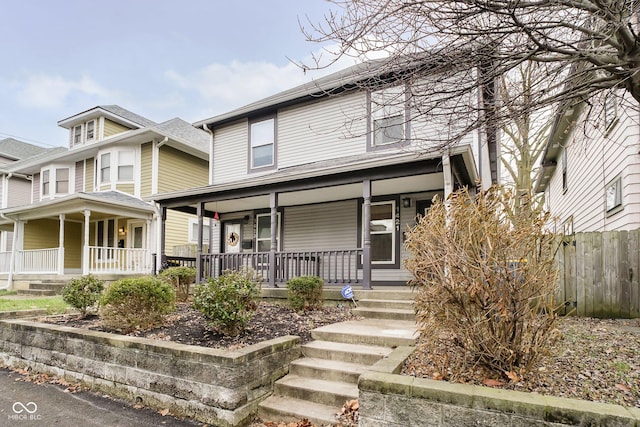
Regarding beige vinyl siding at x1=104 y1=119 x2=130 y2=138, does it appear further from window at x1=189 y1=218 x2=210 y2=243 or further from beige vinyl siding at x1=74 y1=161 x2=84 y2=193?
window at x1=189 y1=218 x2=210 y2=243

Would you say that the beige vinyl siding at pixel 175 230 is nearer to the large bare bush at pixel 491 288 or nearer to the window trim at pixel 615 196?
the large bare bush at pixel 491 288

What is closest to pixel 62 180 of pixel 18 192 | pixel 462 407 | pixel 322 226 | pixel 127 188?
pixel 127 188

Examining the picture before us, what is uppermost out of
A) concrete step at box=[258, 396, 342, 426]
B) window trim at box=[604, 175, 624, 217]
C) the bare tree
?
the bare tree

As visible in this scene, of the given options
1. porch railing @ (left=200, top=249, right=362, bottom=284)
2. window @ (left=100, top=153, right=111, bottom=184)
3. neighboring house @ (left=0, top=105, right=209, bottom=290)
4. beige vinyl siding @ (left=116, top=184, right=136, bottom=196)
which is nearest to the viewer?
porch railing @ (left=200, top=249, right=362, bottom=284)

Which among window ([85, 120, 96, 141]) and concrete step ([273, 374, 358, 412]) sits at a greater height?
window ([85, 120, 96, 141])

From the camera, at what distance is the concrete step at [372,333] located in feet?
14.8

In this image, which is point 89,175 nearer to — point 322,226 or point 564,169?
point 322,226

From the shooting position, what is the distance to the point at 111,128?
17.0 metres

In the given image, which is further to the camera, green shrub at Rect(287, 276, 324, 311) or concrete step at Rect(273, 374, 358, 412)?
green shrub at Rect(287, 276, 324, 311)

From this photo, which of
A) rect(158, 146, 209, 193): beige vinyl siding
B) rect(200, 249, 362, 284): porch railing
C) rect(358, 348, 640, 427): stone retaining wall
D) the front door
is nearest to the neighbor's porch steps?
rect(358, 348, 640, 427): stone retaining wall

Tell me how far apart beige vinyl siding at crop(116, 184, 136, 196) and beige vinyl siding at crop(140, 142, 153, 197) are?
38cm

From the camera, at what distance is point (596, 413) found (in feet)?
7.46

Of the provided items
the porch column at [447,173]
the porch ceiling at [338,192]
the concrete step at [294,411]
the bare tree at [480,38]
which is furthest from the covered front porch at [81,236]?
the bare tree at [480,38]

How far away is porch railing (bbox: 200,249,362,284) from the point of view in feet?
27.8
